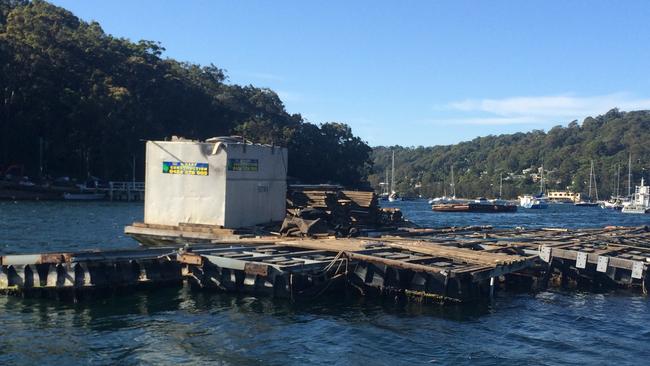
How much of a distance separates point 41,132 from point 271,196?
69593 mm

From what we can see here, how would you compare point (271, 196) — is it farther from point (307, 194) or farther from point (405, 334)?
point (405, 334)

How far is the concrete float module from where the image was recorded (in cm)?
2591

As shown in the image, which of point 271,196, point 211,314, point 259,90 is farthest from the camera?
point 259,90

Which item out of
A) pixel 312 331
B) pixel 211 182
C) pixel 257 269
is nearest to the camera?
pixel 312 331

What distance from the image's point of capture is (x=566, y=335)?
52.6 ft

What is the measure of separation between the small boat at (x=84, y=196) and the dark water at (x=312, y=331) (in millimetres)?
69767

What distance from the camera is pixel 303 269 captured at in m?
17.8

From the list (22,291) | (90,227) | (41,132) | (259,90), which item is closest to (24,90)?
(41,132)

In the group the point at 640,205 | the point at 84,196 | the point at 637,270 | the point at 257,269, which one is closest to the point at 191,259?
the point at 257,269

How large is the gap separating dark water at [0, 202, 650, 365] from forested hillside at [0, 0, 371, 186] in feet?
245

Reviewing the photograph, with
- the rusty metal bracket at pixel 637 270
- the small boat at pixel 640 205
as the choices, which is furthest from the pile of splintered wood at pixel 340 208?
the small boat at pixel 640 205

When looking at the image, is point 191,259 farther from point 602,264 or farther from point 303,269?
point 602,264

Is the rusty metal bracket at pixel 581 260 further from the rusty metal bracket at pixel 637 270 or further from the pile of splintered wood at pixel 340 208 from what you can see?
the pile of splintered wood at pixel 340 208

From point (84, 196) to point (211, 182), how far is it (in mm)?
64737
